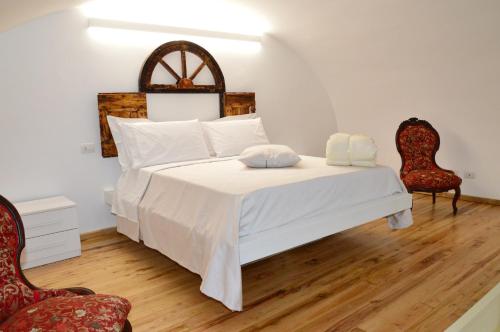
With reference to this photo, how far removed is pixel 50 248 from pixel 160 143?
1273 millimetres

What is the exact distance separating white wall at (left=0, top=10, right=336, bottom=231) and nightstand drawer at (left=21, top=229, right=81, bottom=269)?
507 mm

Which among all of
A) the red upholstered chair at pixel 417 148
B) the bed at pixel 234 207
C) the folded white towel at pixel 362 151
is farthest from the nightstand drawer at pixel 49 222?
the red upholstered chair at pixel 417 148

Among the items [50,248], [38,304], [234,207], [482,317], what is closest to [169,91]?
[50,248]

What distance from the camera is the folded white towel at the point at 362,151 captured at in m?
3.16

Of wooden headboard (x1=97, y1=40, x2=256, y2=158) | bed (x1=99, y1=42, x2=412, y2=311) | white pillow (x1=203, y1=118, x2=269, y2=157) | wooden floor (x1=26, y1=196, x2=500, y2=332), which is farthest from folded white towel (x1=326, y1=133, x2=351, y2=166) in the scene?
wooden headboard (x1=97, y1=40, x2=256, y2=158)

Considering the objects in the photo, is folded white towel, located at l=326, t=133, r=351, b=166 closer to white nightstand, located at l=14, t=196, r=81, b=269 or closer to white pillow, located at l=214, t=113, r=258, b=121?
white pillow, located at l=214, t=113, r=258, b=121

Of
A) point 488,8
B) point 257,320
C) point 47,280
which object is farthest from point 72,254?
point 488,8

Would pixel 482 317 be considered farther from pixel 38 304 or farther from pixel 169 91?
pixel 169 91

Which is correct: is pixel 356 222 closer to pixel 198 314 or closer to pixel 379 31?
pixel 198 314

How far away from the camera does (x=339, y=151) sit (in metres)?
3.23

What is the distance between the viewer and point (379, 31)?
423 centimetres

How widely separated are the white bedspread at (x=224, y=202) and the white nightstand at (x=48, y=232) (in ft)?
1.48

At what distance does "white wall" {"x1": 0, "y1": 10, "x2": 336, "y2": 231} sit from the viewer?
3201 mm

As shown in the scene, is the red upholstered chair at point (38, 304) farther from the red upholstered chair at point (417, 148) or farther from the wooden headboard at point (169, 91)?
the red upholstered chair at point (417, 148)
